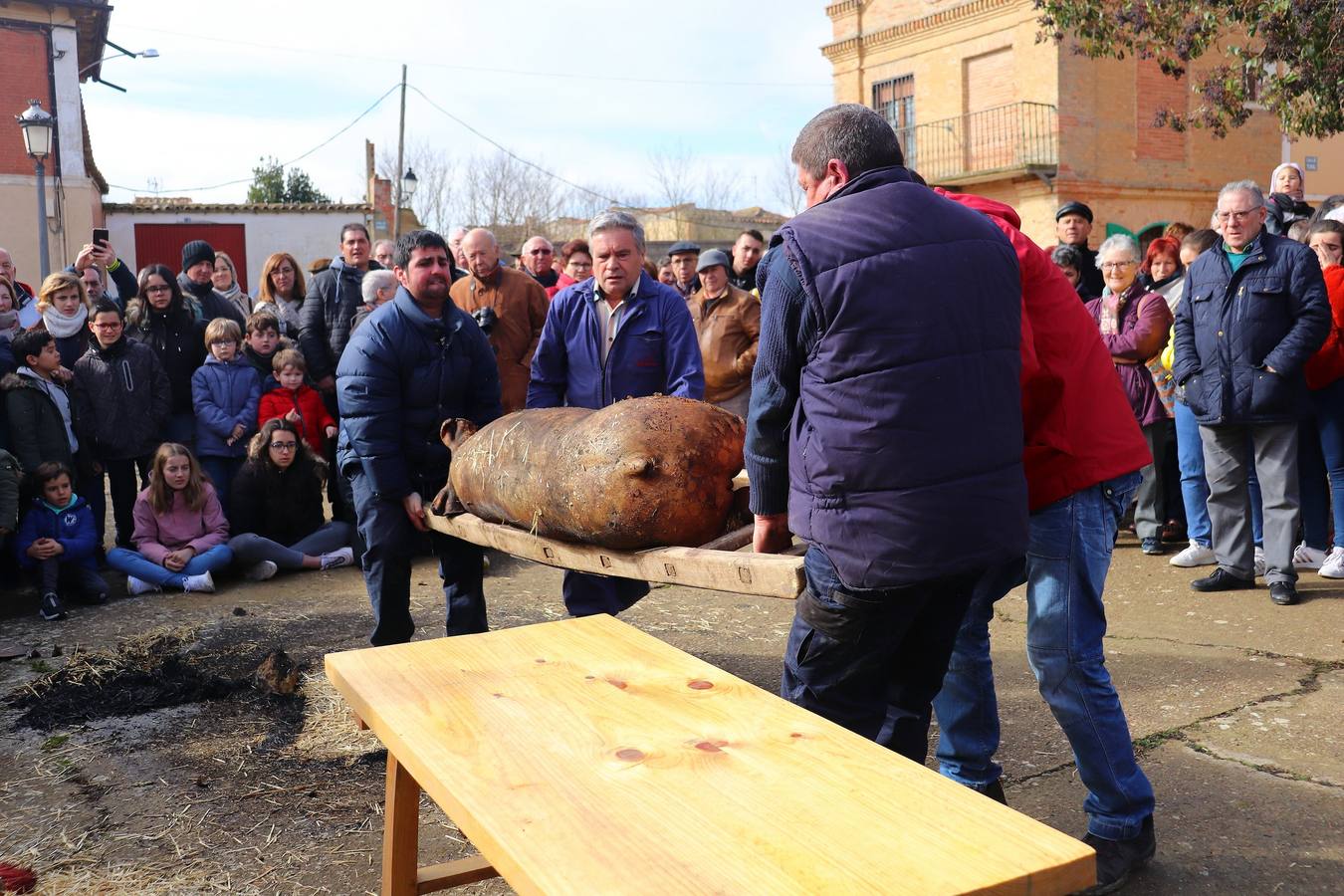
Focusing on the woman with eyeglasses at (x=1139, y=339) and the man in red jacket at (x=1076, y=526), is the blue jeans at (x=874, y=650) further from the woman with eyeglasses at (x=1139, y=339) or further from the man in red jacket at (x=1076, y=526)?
the woman with eyeglasses at (x=1139, y=339)

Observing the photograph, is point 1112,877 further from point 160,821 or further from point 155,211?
point 155,211

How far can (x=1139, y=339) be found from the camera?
6.79 metres

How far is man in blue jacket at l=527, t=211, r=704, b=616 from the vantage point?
15.4 ft

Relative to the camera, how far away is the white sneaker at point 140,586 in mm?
6828

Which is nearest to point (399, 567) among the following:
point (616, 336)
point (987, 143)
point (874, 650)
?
point (616, 336)

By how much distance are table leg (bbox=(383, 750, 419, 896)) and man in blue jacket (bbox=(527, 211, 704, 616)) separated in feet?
6.20

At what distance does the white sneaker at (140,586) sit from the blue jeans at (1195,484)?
599cm

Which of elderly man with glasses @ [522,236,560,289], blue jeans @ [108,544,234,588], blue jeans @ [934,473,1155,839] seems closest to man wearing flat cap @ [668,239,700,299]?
elderly man with glasses @ [522,236,560,289]

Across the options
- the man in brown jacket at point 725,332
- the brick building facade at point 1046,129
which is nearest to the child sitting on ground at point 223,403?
the man in brown jacket at point 725,332

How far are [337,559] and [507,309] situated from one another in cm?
196

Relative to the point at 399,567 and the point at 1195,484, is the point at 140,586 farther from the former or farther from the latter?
the point at 1195,484

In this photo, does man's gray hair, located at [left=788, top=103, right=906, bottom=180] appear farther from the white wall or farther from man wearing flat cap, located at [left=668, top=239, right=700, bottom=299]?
the white wall

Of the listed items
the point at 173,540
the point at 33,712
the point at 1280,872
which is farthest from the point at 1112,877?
the point at 173,540

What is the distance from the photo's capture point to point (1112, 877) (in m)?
2.91
